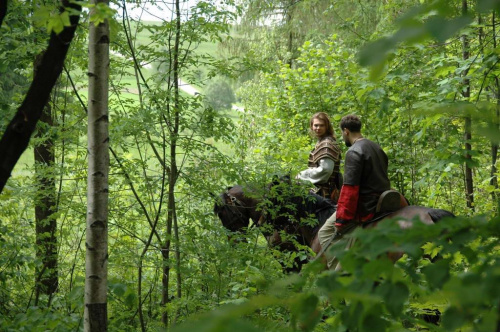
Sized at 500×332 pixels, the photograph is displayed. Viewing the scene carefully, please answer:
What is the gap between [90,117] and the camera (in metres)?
3.34

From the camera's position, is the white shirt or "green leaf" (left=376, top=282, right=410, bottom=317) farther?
the white shirt

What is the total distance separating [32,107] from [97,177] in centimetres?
122

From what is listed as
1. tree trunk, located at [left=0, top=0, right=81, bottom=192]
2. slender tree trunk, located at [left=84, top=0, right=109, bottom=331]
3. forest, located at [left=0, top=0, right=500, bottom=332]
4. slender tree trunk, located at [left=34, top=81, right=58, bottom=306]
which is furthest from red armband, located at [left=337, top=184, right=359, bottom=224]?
tree trunk, located at [left=0, top=0, right=81, bottom=192]

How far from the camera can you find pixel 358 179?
21.0ft

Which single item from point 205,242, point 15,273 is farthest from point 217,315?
point 15,273

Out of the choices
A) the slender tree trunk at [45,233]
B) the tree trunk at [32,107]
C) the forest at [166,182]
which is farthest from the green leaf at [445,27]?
the slender tree trunk at [45,233]

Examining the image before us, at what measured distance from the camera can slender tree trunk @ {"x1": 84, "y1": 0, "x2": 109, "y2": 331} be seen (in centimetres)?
332

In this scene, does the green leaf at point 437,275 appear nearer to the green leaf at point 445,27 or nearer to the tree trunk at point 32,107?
the green leaf at point 445,27

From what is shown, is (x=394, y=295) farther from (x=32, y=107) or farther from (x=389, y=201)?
(x=389, y=201)

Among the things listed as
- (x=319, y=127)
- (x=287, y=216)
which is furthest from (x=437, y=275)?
(x=319, y=127)

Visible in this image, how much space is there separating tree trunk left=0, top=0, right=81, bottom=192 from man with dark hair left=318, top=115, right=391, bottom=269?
14.6ft

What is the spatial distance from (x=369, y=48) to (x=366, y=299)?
0.59m

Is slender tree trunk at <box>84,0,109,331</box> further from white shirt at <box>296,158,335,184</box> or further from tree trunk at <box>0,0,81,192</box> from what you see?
white shirt at <box>296,158,335,184</box>

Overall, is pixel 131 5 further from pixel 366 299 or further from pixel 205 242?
pixel 366 299
